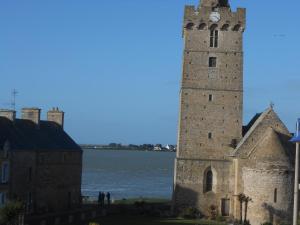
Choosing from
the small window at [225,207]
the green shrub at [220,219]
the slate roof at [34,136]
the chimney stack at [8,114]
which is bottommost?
the green shrub at [220,219]

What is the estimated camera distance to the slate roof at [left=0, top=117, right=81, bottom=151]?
5103 centimetres

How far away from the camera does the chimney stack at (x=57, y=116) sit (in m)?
62.7

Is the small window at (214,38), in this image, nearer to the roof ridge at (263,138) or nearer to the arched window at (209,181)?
the roof ridge at (263,138)

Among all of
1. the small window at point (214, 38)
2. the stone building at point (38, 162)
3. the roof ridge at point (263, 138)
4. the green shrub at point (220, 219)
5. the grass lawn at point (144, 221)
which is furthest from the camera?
the small window at point (214, 38)

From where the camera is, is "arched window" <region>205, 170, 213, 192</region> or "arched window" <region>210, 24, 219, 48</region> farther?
"arched window" <region>210, 24, 219, 48</region>

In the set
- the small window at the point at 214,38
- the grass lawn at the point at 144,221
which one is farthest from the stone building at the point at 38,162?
the small window at the point at 214,38

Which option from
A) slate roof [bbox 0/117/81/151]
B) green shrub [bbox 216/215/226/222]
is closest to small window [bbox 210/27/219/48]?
green shrub [bbox 216/215/226/222]

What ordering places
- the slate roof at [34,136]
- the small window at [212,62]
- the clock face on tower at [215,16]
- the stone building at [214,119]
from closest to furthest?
1. the slate roof at [34,136]
2. the stone building at [214,119]
3. the small window at [212,62]
4. the clock face on tower at [215,16]

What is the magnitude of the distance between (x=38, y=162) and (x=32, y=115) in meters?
5.73

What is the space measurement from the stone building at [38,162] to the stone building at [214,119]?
10.3m

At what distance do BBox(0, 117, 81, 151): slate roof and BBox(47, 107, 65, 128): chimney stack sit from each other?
673 millimetres

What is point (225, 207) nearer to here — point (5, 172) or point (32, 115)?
point (5, 172)

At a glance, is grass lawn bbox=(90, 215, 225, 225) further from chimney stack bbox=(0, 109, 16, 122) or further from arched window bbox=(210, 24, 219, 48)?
arched window bbox=(210, 24, 219, 48)

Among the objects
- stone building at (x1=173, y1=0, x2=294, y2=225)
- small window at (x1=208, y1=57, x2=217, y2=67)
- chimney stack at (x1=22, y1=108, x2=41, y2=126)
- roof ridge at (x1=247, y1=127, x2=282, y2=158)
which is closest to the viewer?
roof ridge at (x1=247, y1=127, x2=282, y2=158)
